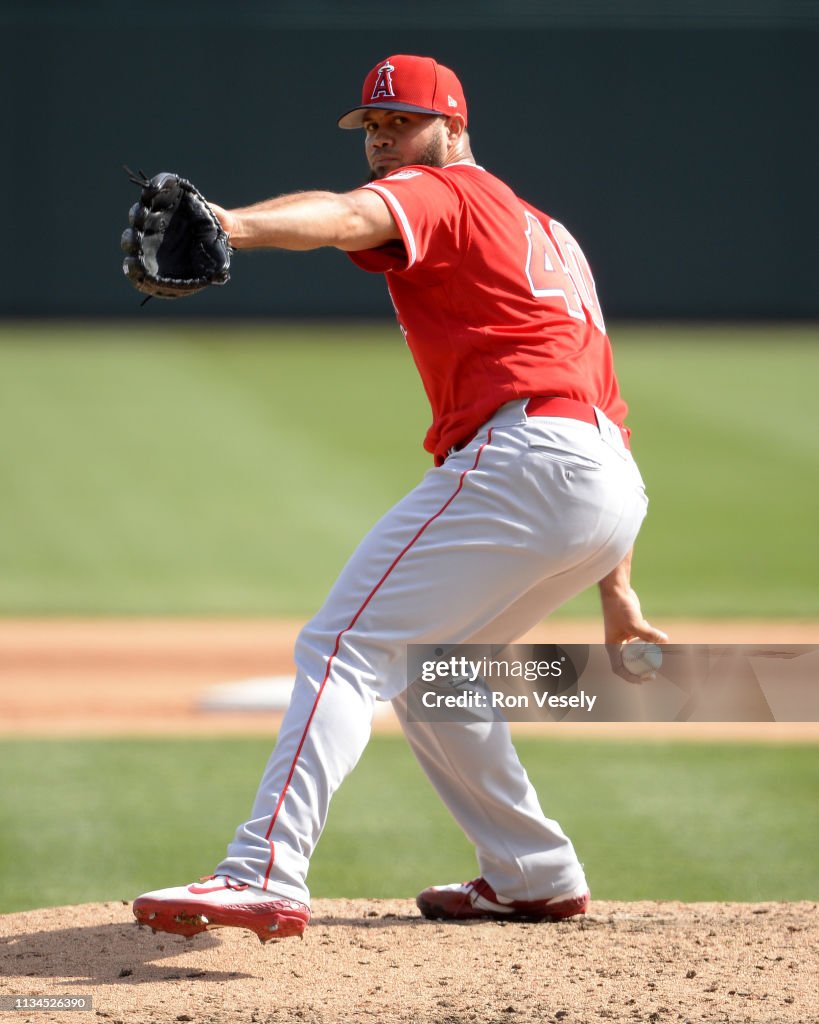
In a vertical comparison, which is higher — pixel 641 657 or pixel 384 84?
pixel 384 84

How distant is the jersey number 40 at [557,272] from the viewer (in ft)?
9.78

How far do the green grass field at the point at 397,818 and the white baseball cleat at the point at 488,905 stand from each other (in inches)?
21.2

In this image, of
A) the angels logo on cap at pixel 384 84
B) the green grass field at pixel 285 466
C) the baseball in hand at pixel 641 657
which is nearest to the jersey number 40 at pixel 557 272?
the angels logo on cap at pixel 384 84

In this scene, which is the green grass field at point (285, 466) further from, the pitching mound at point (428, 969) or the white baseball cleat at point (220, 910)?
the white baseball cleat at point (220, 910)

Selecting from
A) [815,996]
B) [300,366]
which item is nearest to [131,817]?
[815,996]

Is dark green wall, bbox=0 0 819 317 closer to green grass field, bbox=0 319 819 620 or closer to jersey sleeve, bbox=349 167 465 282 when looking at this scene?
green grass field, bbox=0 319 819 620

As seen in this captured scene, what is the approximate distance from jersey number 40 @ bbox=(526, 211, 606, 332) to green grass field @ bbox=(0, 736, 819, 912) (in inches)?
64.2

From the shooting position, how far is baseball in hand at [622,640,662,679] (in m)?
3.20

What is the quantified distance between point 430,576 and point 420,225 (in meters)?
0.65

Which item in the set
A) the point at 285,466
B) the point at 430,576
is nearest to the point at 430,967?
the point at 430,576

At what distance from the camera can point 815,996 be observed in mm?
2742

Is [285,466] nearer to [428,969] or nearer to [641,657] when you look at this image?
[641,657]

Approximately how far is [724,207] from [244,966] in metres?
17.1

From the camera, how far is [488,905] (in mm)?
3328
